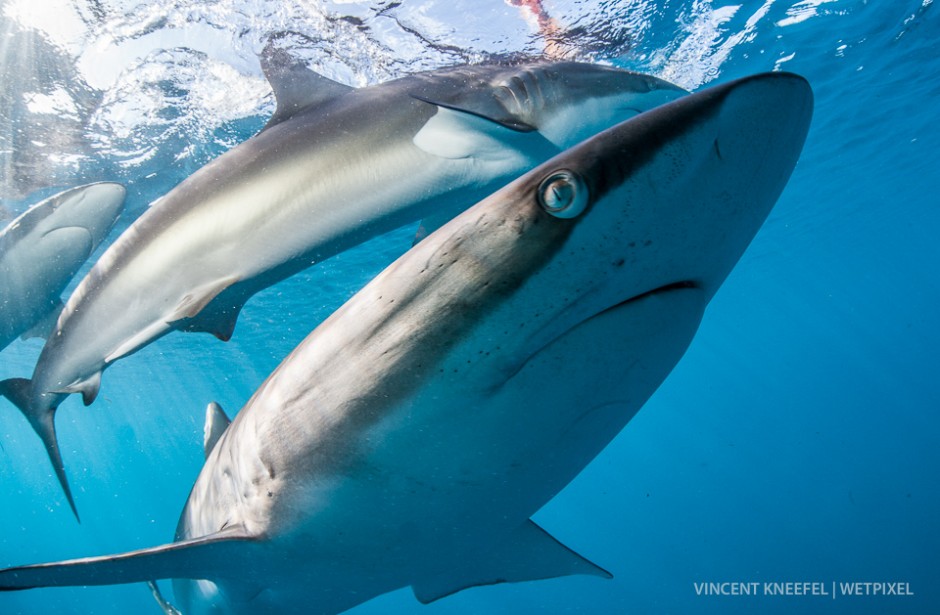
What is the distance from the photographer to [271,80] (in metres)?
3.39

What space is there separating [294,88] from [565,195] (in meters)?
2.83

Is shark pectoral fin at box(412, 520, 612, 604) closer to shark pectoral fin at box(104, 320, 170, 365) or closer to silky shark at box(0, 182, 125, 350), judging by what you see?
shark pectoral fin at box(104, 320, 170, 365)

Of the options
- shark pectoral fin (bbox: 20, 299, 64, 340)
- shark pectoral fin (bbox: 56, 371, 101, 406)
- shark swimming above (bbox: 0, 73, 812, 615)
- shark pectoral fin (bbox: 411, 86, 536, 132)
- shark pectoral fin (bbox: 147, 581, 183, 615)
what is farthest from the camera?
shark pectoral fin (bbox: 147, 581, 183, 615)

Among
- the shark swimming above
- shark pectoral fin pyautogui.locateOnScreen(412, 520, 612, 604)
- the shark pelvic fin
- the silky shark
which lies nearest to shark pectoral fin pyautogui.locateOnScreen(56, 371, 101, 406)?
the shark pelvic fin

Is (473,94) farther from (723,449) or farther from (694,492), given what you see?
(723,449)

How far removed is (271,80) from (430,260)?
2686 mm

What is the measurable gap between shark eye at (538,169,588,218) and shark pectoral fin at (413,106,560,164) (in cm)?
157

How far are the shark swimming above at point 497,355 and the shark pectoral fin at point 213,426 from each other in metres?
1.76

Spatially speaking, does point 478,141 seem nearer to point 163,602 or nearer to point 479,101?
point 479,101

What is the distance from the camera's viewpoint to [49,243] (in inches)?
162

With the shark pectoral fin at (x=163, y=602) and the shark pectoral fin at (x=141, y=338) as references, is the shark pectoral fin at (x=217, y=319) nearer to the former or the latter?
the shark pectoral fin at (x=141, y=338)

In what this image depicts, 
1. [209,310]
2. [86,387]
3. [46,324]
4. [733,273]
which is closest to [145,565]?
[209,310]

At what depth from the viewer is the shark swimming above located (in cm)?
113

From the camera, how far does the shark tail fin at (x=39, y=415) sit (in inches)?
147
